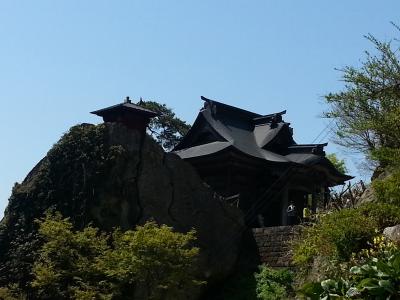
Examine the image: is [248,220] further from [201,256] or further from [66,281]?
[66,281]

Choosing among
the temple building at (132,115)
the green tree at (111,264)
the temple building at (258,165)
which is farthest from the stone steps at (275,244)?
the temple building at (132,115)

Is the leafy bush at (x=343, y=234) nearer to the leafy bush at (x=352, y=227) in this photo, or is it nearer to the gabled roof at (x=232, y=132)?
the leafy bush at (x=352, y=227)

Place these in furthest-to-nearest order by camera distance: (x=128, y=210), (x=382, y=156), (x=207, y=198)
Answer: (x=207, y=198) → (x=128, y=210) → (x=382, y=156)

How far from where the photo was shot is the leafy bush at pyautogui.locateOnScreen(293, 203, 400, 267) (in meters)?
10.6

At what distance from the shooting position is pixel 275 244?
1800cm

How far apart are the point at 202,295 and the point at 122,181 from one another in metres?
4.10

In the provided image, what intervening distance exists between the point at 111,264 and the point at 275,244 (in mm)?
6804

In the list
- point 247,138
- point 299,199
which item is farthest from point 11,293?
point 247,138

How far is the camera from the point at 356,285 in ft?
27.5

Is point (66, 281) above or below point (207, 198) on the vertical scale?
below

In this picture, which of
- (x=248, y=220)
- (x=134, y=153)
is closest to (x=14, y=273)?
(x=134, y=153)

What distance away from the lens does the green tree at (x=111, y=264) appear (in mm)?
12414

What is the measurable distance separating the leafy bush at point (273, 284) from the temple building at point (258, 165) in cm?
436

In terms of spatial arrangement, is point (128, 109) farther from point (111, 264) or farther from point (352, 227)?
point (352, 227)
